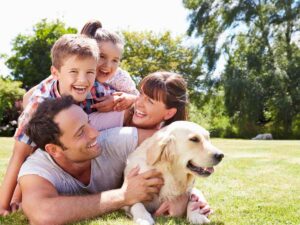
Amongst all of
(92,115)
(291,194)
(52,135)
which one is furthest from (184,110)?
(291,194)

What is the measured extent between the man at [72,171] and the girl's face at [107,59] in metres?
1.01

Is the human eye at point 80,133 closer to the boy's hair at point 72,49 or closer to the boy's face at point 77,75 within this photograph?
the boy's face at point 77,75

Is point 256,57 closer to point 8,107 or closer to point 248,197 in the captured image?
point 8,107

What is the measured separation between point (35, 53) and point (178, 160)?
33.8m

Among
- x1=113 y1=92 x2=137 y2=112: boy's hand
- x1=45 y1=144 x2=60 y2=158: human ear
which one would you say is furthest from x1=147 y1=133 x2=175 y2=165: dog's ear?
x1=113 y1=92 x2=137 y2=112: boy's hand

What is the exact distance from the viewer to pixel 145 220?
3.70 metres

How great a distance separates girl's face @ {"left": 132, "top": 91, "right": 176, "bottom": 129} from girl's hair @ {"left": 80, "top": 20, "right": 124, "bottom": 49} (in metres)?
0.91

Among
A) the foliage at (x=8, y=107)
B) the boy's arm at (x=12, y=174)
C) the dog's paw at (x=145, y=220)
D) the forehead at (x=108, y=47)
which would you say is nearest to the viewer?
the dog's paw at (x=145, y=220)

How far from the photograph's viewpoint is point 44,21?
38.0 meters

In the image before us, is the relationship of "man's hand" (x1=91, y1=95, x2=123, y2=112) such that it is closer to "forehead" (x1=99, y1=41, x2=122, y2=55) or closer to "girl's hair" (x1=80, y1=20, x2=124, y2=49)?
"forehead" (x1=99, y1=41, x2=122, y2=55)

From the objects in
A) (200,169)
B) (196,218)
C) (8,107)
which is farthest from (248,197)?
(8,107)

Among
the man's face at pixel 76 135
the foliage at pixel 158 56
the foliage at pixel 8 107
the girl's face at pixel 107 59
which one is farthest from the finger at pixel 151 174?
the foliage at pixel 158 56

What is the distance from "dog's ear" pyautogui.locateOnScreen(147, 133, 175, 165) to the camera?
154 inches

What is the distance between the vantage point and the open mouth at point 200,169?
3.84 meters
